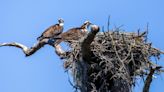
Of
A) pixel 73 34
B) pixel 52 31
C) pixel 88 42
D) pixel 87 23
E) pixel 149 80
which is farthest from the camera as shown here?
pixel 87 23

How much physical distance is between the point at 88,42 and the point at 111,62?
92 cm

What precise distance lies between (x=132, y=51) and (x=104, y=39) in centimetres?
56

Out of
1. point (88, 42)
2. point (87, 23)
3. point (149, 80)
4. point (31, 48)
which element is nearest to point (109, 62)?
point (88, 42)

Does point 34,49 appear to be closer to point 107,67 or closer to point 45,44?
point 45,44

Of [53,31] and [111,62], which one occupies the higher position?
[53,31]

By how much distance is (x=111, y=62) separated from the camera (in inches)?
384

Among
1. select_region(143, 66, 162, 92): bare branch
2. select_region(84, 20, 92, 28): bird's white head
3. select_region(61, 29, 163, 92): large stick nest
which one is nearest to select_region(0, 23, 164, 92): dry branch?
select_region(61, 29, 163, 92): large stick nest

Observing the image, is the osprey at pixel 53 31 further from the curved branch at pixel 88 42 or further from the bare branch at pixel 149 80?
A: the bare branch at pixel 149 80

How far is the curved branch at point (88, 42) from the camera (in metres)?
8.40

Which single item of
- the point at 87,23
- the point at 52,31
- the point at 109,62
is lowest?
the point at 109,62

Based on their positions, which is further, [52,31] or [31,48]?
[52,31]

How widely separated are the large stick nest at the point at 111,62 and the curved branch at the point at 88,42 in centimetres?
16

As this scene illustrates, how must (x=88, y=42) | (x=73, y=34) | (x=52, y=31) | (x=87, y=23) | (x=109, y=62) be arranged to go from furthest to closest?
(x=87, y=23)
(x=52, y=31)
(x=73, y=34)
(x=109, y=62)
(x=88, y=42)

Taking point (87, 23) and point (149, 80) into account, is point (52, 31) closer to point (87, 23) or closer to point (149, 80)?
point (87, 23)
